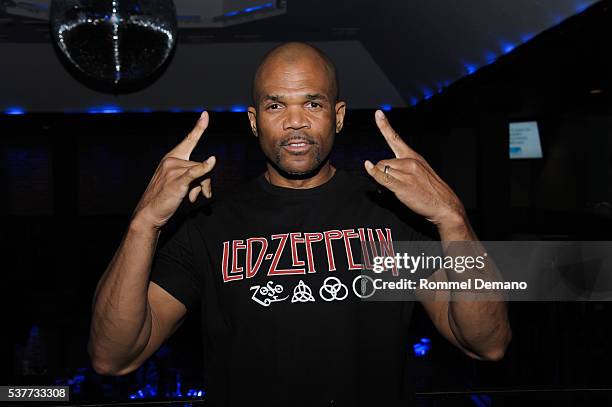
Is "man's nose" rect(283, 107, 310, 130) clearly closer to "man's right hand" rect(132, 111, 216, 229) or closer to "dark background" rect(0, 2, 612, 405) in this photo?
"man's right hand" rect(132, 111, 216, 229)

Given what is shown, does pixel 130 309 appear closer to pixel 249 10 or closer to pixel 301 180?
pixel 301 180

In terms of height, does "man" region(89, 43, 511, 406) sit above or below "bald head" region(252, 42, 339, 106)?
below

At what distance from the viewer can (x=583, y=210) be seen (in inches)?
330

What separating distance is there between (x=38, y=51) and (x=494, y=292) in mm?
7247

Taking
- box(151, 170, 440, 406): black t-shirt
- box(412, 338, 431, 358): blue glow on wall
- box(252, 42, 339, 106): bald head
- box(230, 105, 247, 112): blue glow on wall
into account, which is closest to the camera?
box(151, 170, 440, 406): black t-shirt

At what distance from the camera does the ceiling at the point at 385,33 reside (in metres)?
3.81

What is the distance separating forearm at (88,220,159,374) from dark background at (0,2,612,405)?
109 inches

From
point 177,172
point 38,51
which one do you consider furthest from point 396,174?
point 38,51

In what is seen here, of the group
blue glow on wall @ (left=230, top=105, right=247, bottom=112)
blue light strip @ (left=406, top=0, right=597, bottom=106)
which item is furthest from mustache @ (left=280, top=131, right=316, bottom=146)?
blue glow on wall @ (left=230, top=105, right=247, bottom=112)

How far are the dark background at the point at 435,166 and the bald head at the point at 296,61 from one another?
2555mm

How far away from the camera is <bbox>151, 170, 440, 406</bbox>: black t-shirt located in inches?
→ 51.0

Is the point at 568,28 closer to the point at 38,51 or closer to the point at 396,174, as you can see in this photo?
the point at 396,174

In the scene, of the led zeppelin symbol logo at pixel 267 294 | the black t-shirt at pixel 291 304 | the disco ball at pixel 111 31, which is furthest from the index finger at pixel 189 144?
the disco ball at pixel 111 31

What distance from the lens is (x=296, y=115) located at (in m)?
→ 1.36
